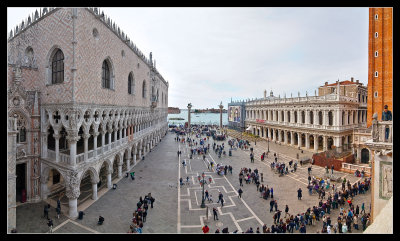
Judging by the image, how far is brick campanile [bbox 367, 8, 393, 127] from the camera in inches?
843

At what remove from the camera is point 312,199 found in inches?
612

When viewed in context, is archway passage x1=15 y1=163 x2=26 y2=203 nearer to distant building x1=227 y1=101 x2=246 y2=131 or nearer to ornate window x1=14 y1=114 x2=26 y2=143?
ornate window x1=14 y1=114 x2=26 y2=143

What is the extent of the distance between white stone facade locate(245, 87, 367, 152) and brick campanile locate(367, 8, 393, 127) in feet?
21.1

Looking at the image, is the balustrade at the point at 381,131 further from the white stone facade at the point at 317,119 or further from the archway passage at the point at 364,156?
the white stone facade at the point at 317,119

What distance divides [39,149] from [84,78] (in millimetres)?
6567

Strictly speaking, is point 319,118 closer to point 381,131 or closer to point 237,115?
point 381,131

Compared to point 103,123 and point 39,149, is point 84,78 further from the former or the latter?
point 39,149

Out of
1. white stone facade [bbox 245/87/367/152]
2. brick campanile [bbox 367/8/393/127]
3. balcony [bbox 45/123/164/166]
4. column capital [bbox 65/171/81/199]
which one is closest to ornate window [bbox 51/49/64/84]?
balcony [bbox 45/123/164/166]

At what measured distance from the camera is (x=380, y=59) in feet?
72.4

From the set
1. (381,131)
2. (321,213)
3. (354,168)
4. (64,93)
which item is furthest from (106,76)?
(354,168)

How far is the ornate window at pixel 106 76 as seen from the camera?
1670 centimetres

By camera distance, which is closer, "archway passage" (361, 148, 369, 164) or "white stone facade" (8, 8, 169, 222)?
"white stone facade" (8, 8, 169, 222)

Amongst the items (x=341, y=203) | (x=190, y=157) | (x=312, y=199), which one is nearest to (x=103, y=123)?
(x=190, y=157)

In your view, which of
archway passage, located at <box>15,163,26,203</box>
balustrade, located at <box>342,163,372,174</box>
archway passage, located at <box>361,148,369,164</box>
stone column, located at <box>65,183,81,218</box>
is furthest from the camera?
archway passage, located at <box>361,148,369,164</box>
